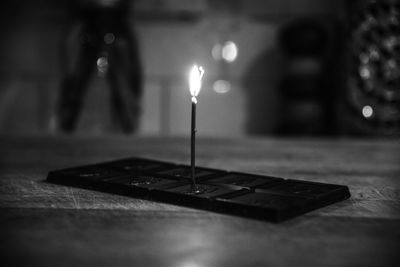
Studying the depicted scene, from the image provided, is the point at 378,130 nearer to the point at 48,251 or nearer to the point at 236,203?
the point at 236,203

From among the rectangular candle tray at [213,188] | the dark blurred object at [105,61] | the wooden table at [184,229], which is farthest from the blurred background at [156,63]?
the rectangular candle tray at [213,188]

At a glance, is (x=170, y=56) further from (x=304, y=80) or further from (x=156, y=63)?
(x=304, y=80)

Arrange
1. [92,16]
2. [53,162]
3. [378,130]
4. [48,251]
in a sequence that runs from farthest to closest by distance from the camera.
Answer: [92,16], [378,130], [53,162], [48,251]

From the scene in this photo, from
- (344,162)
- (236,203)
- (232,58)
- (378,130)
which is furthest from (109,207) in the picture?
(232,58)

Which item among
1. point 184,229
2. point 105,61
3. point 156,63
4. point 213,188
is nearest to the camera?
point 184,229

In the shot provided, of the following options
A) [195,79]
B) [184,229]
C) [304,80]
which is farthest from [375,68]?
[184,229]
